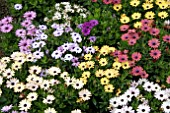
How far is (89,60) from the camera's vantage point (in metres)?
5.02

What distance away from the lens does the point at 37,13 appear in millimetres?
5977

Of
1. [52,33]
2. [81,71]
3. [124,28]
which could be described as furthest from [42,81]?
[124,28]

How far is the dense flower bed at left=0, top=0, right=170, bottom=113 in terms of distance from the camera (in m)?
4.64

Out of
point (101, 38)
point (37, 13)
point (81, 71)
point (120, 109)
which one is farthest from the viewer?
point (37, 13)

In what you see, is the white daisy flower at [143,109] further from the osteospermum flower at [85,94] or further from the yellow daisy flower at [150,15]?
the yellow daisy flower at [150,15]

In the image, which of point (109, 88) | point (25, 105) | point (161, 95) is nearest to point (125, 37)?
point (109, 88)

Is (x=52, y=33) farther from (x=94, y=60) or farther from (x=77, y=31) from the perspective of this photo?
(x=94, y=60)

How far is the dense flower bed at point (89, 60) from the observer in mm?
4641

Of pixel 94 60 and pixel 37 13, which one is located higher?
pixel 37 13

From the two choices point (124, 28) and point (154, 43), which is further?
point (124, 28)

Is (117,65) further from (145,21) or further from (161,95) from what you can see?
(145,21)

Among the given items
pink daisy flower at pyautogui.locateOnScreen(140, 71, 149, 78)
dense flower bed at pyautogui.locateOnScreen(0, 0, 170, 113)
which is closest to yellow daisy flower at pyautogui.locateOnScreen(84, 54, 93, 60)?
dense flower bed at pyautogui.locateOnScreen(0, 0, 170, 113)

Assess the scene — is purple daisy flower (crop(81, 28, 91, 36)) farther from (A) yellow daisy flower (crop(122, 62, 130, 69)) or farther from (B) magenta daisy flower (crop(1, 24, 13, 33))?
(B) magenta daisy flower (crop(1, 24, 13, 33))

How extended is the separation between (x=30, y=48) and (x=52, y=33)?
0.36 meters
